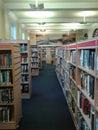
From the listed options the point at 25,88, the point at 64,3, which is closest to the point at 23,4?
the point at 64,3

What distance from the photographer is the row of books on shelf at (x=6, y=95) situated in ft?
12.6

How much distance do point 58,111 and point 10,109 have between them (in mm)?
1549

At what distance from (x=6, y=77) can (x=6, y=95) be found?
38 centimetres

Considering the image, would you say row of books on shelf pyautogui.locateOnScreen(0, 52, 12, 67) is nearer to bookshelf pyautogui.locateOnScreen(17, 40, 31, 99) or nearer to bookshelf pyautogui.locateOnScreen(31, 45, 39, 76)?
bookshelf pyautogui.locateOnScreen(17, 40, 31, 99)

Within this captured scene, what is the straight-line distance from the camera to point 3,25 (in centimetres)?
750

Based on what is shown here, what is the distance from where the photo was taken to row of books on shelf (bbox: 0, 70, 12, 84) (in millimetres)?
3824

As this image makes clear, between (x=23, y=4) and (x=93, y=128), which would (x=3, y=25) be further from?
(x=93, y=128)

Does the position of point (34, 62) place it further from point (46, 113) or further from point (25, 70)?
point (46, 113)

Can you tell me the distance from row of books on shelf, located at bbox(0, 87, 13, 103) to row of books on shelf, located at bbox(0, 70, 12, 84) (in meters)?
0.16

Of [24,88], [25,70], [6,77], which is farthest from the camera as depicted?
[25,70]

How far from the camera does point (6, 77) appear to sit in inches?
151

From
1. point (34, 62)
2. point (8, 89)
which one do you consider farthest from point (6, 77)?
point (34, 62)

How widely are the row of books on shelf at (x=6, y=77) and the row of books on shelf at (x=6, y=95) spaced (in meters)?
0.16

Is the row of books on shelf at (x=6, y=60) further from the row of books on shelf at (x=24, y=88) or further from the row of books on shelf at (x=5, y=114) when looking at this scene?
the row of books on shelf at (x=24, y=88)
